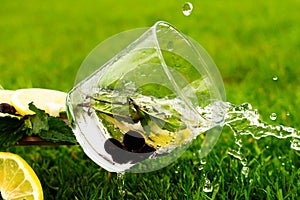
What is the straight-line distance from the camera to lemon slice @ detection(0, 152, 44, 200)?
7.36 ft

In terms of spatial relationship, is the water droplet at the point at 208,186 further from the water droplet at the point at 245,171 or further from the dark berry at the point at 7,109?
the dark berry at the point at 7,109

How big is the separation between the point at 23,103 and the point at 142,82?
22.7 inches

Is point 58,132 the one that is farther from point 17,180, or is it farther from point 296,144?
point 296,144

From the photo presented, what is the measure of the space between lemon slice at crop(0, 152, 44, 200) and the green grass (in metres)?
0.28

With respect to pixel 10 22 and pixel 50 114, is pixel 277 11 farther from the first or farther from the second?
pixel 50 114

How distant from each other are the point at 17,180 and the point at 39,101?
33 centimetres

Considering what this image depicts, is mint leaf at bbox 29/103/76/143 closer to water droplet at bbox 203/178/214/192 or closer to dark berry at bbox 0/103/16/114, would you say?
dark berry at bbox 0/103/16/114

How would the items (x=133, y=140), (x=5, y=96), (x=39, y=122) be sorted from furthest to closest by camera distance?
1. (x=5, y=96)
2. (x=39, y=122)
3. (x=133, y=140)

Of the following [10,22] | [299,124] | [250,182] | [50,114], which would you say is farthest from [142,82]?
[10,22]

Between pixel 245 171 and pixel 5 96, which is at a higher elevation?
pixel 5 96

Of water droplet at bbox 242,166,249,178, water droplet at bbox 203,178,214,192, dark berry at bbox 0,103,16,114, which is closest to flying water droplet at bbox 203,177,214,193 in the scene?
water droplet at bbox 203,178,214,192

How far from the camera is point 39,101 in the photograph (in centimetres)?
238

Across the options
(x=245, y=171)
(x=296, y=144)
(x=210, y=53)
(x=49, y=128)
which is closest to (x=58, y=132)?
(x=49, y=128)

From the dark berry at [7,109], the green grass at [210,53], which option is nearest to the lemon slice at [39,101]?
the dark berry at [7,109]
